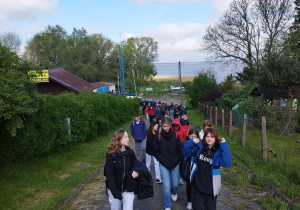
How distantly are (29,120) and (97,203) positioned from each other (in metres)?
2.94

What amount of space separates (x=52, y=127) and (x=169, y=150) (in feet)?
16.8

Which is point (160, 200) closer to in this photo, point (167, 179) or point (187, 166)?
point (167, 179)

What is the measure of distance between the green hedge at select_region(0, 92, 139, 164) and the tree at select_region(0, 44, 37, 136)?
63 centimetres

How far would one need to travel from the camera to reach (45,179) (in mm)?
6801

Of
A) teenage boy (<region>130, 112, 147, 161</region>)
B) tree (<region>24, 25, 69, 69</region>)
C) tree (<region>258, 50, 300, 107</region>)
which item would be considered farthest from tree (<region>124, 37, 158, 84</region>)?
teenage boy (<region>130, 112, 147, 161</region>)

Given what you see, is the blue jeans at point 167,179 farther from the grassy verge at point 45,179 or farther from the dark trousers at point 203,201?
the grassy verge at point 45,179

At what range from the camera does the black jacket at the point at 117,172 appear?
357cm

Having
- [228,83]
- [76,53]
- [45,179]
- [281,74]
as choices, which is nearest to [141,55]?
[76,53]

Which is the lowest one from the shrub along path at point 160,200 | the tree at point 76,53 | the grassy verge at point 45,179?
the shrub along path at point 160,200

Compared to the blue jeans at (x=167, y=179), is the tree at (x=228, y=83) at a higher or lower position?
higher

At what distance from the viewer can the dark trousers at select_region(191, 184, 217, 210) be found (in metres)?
3.78

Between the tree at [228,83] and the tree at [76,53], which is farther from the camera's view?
the tree at [76,53]

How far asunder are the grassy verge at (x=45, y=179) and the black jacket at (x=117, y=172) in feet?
7.73

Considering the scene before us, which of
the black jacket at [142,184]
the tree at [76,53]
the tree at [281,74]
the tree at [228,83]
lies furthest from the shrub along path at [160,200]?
the tree at [76,53]
